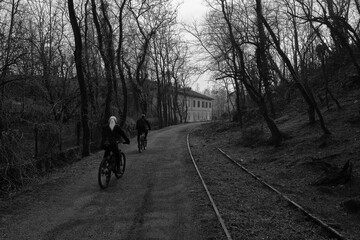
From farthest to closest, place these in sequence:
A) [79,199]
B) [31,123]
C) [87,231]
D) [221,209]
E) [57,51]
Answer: [57,51], [31,123], [79,199], [221,209], [87,231]

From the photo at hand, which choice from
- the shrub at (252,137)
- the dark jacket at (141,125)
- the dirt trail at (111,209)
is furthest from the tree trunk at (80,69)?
the shrub at (252,137)

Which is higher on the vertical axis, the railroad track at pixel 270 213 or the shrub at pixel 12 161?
the shrub at pixel 12 161

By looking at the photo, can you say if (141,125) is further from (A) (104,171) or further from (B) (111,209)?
(B) (111,209)

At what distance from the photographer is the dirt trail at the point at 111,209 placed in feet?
19.3

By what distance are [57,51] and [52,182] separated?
703 inches

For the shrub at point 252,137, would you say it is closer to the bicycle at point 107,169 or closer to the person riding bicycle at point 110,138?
the bicycle at point 107,169

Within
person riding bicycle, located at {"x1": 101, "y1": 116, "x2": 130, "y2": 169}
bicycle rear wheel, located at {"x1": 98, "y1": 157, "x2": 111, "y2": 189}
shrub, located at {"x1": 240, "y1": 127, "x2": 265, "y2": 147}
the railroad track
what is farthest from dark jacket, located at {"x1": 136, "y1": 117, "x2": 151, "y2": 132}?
bicycle rear wheel, located at {"x1": 98, "y1": 157, "x2": 111, "y2": 189}

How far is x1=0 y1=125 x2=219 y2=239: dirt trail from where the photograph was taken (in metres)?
5.89

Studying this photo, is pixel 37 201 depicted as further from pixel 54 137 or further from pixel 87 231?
pixel 54 137

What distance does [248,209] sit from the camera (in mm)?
7309

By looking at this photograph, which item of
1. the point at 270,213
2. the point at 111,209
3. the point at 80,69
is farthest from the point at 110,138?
the point at 80,69

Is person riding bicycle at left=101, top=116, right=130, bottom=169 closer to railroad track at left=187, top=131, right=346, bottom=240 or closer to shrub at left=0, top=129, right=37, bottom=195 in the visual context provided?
shrub at left=0, top=129, right=37, bottom=195

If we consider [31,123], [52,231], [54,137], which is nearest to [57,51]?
[54,137]

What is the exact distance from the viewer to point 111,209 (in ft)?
23.6
